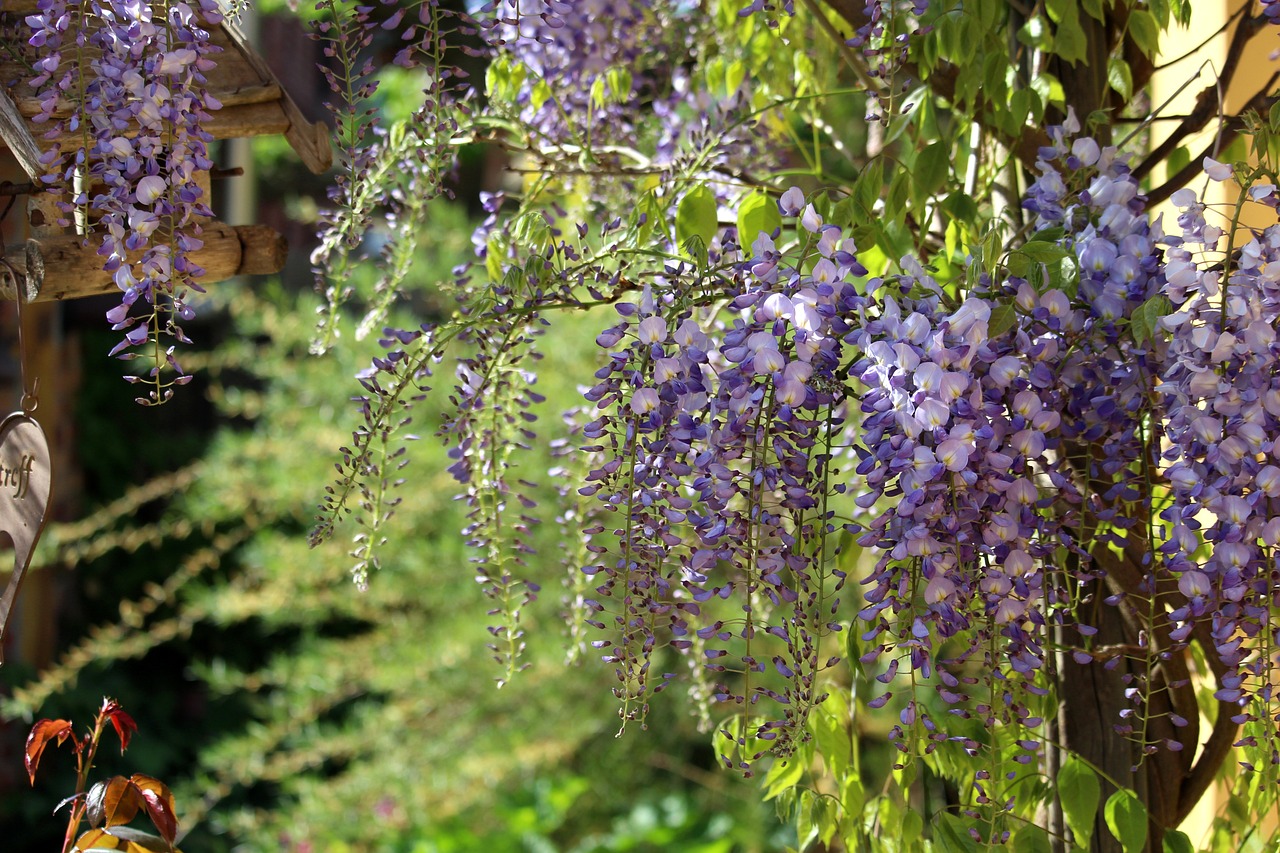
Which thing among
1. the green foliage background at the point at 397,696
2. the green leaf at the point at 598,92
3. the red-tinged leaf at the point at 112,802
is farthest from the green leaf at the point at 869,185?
the green foliage background at the point at 397,696

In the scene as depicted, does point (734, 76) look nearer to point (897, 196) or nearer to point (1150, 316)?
point (897, 196)

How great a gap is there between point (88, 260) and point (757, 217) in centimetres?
56

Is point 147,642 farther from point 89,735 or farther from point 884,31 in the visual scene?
point 884,31

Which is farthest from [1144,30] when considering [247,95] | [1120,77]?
A: [247,95]

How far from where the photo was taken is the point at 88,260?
93cm

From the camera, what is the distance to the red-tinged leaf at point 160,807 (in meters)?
0.90

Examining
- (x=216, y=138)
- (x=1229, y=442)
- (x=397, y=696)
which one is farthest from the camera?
(x=397, y=696)

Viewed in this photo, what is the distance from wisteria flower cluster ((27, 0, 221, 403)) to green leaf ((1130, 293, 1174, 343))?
2.27 ft

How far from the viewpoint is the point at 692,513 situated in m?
0.89

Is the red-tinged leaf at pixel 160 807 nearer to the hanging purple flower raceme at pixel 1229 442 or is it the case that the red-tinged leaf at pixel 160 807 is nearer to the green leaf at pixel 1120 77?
the hanging purple flower raceme at pixel 1229 442

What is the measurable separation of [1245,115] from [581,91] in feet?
2.65

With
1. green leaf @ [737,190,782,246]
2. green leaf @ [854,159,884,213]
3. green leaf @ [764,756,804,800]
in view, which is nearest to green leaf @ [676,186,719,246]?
green leaf @ [737,190,782,246]

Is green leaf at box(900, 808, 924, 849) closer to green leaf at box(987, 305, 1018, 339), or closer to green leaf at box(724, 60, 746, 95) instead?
green leaf at box(987, 305, 1018, 339)

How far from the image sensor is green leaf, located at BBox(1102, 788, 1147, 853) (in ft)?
3.01
